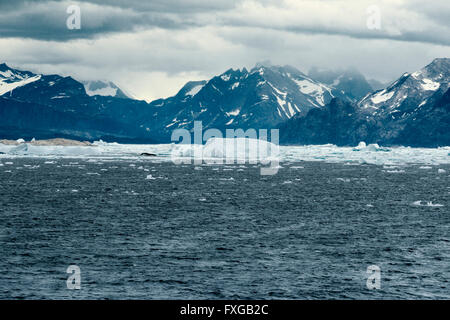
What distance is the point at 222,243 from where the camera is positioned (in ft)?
107

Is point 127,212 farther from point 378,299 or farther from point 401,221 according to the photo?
point 378,299

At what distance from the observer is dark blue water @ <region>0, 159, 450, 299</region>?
2389 cm

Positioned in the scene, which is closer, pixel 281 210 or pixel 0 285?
pixel 0 285

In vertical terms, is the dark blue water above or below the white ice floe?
below

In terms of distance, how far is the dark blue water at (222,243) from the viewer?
2389 centimetres

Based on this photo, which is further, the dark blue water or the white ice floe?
the white ice floe

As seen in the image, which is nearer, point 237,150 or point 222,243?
point 222,243

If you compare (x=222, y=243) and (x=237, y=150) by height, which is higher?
(x=237, y=150)

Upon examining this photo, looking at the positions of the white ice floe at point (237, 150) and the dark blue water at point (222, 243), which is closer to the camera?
the dark blue water at point (222, 243)

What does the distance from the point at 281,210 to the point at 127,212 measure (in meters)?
11.4

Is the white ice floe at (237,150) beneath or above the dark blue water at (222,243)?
above
